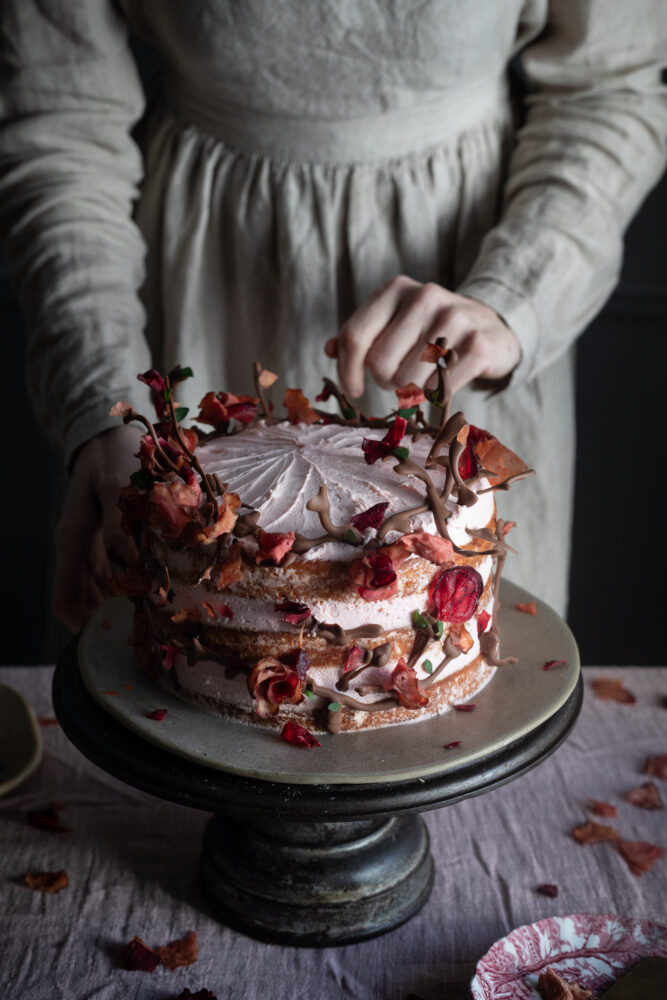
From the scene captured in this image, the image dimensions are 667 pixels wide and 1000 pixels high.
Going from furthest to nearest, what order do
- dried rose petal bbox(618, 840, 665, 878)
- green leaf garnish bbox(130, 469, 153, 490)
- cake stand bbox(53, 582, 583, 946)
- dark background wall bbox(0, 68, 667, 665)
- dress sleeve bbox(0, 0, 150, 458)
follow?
dark background wall bbox(0, 68, 667, 665), dress sleeve bbox(0, 0, 150, 458), dried rose petal bbox(618, 840, 665, 878), green leaf garnish bbox(130, 469, 153, 490), cake stand bbox(53, 582, 583, 946)

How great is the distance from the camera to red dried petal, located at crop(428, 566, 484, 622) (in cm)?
84

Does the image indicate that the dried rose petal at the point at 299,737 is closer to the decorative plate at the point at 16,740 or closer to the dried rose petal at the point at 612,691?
the decorative plate at the point at 16,740

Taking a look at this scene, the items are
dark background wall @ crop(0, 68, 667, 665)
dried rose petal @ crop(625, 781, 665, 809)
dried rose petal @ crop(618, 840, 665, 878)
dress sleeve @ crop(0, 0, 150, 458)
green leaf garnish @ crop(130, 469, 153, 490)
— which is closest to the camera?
green leaf garnish @ crop(130, 469, 153, 490)

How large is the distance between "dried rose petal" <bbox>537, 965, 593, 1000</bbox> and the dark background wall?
165 centimetres

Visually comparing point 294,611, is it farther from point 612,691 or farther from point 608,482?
point 608,482

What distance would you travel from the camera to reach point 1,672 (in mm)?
1355

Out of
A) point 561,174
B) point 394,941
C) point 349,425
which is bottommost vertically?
point 394,941

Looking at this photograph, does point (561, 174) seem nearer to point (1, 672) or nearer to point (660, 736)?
point (660, 736)

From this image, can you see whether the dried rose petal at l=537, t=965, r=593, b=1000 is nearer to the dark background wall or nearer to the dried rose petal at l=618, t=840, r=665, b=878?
the dried rose petal at l=618, t=840, r=665, b=878

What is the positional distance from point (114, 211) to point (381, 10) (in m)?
0.42

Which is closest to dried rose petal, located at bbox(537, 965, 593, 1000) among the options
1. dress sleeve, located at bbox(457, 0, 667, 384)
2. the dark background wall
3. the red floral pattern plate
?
the red floral pattern plate

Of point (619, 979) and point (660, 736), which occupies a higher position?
point (619, 979)

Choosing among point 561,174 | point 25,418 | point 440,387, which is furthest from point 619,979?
point 25,418

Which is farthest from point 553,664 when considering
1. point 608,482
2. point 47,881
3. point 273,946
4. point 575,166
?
point 608,482
